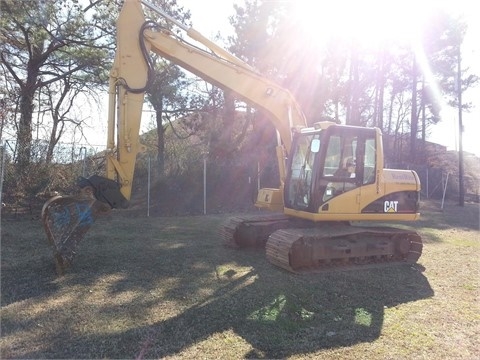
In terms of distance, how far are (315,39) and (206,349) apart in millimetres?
19334

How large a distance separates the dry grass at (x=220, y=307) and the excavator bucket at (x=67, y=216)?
46 cm

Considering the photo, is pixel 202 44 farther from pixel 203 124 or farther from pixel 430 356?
pixel 203 124

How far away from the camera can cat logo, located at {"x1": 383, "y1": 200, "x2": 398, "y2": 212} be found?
7.55 metres

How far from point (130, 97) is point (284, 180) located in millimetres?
3082

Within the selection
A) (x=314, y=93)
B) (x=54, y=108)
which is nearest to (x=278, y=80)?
(x=314, y=93)

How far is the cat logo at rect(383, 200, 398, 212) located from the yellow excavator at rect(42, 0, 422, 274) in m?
0.02

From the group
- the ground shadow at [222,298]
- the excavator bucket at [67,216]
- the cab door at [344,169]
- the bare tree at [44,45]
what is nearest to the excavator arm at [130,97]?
the excavator bucket at [67,216]

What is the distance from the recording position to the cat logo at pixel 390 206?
7547mm

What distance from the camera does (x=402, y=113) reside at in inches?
1532

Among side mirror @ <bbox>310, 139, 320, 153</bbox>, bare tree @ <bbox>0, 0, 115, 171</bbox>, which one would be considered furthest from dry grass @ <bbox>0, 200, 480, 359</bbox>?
bare tree @ <bbox>0, 0, 115, 171</bbox>

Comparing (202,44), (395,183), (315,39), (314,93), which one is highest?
(315,39)

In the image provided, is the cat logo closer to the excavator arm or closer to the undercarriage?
the undercarriage

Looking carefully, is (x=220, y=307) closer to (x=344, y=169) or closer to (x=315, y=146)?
(x=315, y=146)

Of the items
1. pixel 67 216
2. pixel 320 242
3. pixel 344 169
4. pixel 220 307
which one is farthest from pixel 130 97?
pixel 320 242
